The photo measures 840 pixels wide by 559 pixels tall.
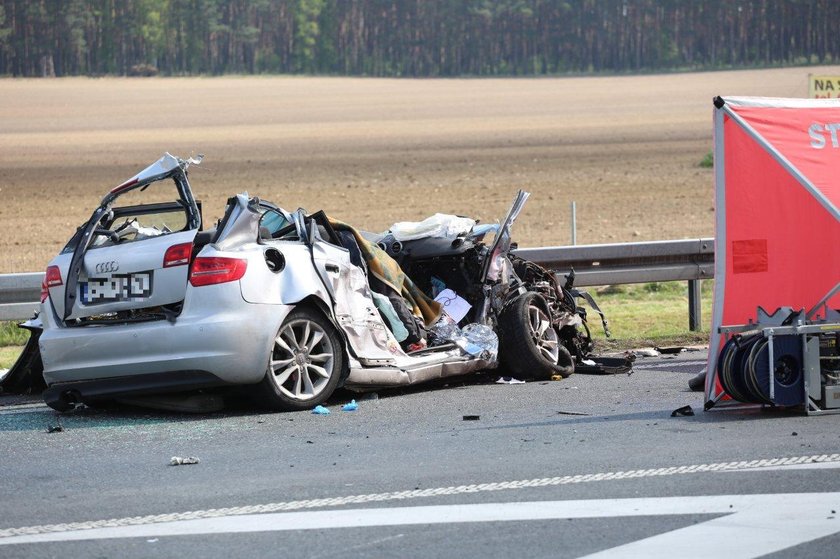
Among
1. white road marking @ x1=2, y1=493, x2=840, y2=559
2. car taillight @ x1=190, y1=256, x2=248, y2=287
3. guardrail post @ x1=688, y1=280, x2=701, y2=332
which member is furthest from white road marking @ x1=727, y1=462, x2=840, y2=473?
guardrail post @ x1=688, y1=280, x2=701, y2=332

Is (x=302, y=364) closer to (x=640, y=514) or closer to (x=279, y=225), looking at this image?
(x=279, y=225)

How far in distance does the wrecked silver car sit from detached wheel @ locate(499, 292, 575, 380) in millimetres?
16

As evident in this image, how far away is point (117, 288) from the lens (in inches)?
338

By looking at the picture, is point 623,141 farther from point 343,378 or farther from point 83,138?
point 343,378

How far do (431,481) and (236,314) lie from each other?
7.70 ft

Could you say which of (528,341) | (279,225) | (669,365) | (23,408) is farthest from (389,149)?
(23,408)

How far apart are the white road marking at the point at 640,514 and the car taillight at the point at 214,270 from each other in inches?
111

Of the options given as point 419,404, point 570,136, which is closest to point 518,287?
point 419,404

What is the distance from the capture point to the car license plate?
28.0 feet

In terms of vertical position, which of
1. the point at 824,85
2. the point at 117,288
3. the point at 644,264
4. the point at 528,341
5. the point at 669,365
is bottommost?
the point at 669,365

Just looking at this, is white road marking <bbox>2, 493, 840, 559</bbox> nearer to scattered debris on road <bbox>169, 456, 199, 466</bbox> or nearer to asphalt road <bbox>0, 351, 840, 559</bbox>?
asphalt road <bbox>0, 351, 840, 559</bbox>

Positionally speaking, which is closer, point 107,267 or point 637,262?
point 107,267

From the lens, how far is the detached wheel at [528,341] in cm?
1005

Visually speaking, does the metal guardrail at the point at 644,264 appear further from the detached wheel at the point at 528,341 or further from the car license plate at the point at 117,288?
the car license plate at the point at 117,288
